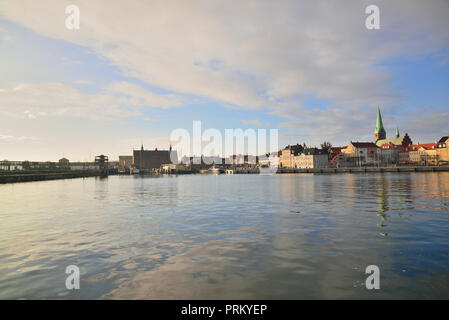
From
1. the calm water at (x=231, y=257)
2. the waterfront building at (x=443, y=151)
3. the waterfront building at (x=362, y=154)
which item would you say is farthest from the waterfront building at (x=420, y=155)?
the calm water at (x=231, y=257)

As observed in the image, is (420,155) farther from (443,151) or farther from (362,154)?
(362,154)

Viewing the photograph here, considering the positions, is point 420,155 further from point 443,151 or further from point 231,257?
point 231,257

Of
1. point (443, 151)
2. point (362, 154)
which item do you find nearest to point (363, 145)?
point (362, 154)

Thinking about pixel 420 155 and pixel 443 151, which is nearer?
pixel 443 151

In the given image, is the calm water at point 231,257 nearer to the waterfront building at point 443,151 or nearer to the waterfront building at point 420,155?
the waterfront building at point 443,151

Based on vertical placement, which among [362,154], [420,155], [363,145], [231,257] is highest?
[363,145]

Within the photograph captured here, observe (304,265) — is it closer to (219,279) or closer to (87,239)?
(219,279)

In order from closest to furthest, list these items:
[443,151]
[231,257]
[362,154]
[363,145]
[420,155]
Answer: [231,257], [443,151], [420,155], [362,154], [363,145]

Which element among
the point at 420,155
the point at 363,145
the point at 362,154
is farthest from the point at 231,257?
the point at 363,145

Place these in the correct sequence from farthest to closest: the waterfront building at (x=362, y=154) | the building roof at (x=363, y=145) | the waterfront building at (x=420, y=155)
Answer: the building roof at (x=363, y=145)
the waterfront building at (x=362, y=154)
the waterfront building at (x=420, y=155)

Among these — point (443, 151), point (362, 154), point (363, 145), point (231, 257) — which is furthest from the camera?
point (363, 145)

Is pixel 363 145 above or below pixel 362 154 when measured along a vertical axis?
above

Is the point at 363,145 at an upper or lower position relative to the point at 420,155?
upper
